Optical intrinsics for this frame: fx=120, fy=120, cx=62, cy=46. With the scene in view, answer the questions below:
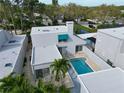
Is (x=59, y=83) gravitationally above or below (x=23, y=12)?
below

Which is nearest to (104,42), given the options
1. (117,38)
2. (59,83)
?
(117,38)

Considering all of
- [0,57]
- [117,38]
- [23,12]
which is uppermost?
[23,12]

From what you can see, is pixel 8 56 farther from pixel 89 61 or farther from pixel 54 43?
pixel 89 61

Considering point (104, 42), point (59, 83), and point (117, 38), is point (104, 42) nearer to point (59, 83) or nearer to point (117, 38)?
point (117, 38)

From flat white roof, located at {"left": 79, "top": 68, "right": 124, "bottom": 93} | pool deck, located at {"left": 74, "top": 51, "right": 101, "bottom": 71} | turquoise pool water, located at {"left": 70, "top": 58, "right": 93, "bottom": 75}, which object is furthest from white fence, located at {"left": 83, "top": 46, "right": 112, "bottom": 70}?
flat white roof, located at {"left": 79, "top": 68, "right": 124, "bottom": 93}

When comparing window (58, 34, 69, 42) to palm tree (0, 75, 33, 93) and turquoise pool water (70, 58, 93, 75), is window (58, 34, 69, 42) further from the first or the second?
palm tree (0, 75, 33, 93)

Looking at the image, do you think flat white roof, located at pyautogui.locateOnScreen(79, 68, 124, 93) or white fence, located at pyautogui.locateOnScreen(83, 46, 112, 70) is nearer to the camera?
flat white roof, located at pyautogui.locateOnScreen(79, 68, 124, 93)

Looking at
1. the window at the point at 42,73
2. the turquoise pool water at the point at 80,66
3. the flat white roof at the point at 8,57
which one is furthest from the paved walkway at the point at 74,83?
the flat white roof at the point at 8,57

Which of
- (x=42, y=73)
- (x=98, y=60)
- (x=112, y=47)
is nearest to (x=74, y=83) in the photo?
(x=42, y=73)
